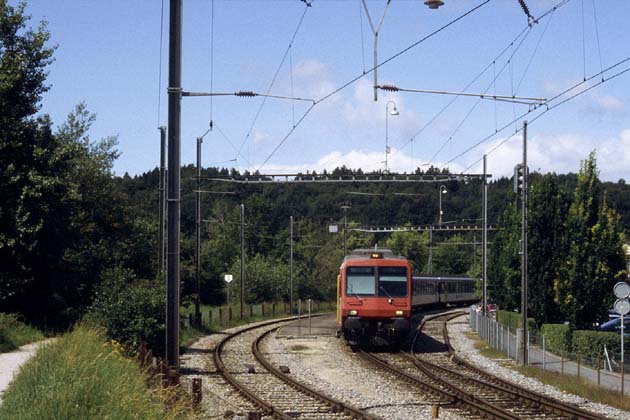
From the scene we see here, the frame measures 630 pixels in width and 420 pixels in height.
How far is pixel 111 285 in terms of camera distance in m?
26.0

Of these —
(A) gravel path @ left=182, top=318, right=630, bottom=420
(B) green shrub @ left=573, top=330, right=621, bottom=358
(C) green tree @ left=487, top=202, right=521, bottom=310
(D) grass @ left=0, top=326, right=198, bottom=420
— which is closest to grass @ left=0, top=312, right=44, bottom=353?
Result: (A) gravel path @ left=182, top=318, right=630, bottom=420

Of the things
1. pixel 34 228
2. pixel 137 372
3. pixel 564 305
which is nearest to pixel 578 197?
pixel 564 305

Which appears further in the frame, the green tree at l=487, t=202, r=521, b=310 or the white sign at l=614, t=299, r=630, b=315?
the green tree at l=487, t=202, r=521, b=310

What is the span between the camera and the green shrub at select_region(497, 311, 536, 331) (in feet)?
122

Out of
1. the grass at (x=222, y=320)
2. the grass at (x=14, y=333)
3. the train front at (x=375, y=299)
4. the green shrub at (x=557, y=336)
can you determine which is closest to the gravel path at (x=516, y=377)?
the train front at (x=375, y=299)

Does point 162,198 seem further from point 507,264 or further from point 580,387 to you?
point 580,387

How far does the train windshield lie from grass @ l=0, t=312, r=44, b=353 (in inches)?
450

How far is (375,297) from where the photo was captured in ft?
97.3

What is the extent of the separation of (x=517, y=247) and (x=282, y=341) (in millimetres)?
13372

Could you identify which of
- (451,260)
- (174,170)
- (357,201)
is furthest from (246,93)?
(357,201)

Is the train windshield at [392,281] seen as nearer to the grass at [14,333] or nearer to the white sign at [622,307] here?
the white sign at [622,307]

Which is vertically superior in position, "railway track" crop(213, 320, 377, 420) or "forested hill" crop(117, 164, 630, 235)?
"forested hill" crop(117, 164, 630, 235)

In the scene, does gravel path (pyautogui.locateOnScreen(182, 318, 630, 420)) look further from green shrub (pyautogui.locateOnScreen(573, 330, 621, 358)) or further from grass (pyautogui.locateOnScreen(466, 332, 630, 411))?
green shrub (pyautogui.locateOnScreen(573, 330, 621, 358))

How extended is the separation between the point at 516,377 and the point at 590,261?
9391 millimetres
